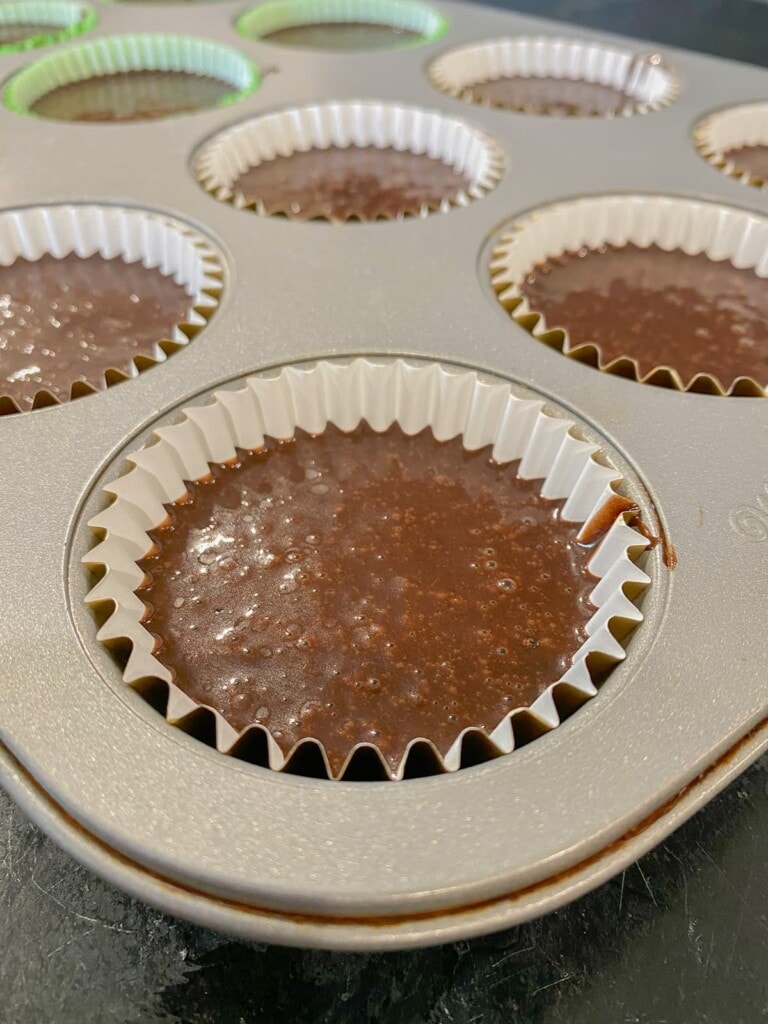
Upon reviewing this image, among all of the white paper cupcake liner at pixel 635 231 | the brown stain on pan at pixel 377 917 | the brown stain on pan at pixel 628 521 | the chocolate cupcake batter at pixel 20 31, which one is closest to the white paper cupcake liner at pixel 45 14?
the chocolate cupcake batter at pixel 20 31

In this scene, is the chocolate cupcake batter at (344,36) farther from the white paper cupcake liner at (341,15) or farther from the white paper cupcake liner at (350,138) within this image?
the white paper cupcake liner at (350,138)

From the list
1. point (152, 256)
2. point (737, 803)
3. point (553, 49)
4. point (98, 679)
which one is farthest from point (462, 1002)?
point (553, 49)

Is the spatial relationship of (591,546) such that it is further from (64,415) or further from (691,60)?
(691,60)

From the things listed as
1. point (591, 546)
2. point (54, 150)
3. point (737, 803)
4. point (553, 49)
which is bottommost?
point (737, 803)

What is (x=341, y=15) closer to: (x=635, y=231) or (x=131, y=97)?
(x=131, y=97)

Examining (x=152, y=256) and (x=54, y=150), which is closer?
(x=152, y=256)

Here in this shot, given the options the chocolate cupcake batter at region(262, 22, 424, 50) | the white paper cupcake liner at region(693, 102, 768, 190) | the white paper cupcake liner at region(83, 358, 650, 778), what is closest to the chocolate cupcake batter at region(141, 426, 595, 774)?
the white paper cupcake liner at region(83, 358, 650, 778)
